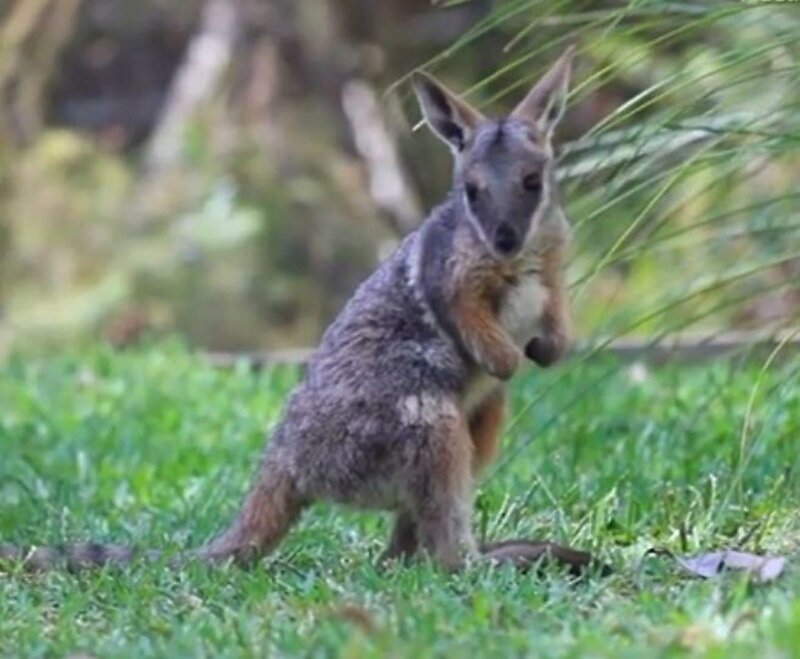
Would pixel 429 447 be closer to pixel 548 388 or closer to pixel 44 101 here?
pixel 548 388

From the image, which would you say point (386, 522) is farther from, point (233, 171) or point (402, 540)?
point (233, 171)

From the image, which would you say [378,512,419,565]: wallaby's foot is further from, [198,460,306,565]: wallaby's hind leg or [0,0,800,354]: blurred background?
[0,0,800,354]: blurred background

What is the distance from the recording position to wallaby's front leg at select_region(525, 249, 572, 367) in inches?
218

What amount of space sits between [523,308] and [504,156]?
38 centimetres

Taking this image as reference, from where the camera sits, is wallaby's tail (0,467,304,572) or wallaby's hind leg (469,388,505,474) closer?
wallaby's tail (0,467,304,572)

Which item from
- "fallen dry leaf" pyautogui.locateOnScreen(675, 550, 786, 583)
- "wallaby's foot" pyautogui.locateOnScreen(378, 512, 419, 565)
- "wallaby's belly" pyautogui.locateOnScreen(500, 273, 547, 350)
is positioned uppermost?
"wallaby's belly" pyautogui.locateOnScreen(500, 273, 547, 350)

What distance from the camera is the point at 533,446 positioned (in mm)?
7426

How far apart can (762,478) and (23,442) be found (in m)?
2.85

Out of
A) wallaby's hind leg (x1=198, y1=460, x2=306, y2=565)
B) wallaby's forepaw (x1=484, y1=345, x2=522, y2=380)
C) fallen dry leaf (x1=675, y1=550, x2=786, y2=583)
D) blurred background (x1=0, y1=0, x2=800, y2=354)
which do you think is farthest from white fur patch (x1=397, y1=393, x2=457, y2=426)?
blurred background (x1=0, y1=0, x2=800, y2=354)

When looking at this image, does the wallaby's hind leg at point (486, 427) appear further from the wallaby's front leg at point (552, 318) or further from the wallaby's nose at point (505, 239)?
the wallaby's nose at point (505, 239)

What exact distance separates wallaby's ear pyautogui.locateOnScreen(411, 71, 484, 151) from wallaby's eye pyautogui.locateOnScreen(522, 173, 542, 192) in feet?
0.70

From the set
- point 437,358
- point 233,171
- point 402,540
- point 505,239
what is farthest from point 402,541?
point 233,171

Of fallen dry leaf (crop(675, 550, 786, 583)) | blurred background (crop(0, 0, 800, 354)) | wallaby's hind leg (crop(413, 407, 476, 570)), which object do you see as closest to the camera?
fallen dry leaf (crop(675, 550, 786, 583))

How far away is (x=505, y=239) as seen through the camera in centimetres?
533
